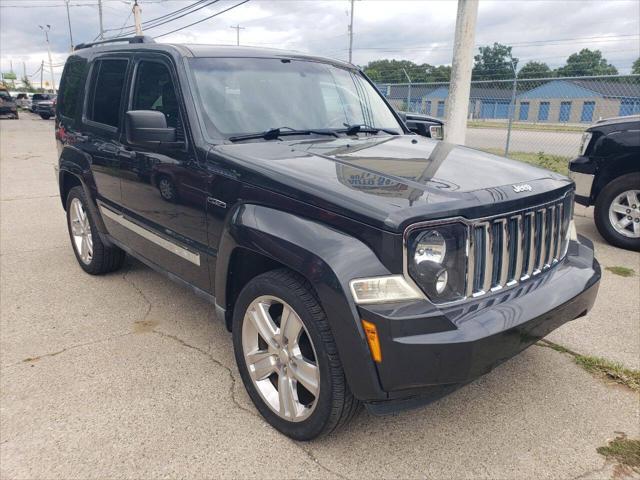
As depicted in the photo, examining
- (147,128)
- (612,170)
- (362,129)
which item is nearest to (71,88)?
(147,128)

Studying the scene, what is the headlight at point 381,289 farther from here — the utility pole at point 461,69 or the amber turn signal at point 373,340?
the utility pole at point 461,69

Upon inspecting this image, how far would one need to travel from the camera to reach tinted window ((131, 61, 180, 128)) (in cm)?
326

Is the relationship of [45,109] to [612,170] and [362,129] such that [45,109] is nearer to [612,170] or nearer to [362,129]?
[612,170]

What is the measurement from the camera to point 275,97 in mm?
3414

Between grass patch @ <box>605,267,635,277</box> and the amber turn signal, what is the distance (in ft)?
12.7

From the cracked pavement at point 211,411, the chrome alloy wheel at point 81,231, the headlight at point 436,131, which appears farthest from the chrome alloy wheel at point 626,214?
the chrome alloy wheel at point 81,231

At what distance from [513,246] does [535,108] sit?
14.7 m

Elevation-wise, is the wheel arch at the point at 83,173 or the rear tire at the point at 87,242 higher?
the wheel arch at the point at 83,173

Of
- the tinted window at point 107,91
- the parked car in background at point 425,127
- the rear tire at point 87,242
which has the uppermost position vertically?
the tinted window at point 107,91

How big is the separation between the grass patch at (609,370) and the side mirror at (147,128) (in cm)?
287

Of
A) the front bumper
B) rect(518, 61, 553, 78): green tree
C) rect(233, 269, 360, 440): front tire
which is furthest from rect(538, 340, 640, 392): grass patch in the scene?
rect(518, 61, 553, 78): green tree

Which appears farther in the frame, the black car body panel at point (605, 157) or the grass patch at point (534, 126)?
the grass patch at point (534, 126)

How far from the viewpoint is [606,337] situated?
12.2 ft

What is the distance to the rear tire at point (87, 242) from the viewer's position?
15.3ft
